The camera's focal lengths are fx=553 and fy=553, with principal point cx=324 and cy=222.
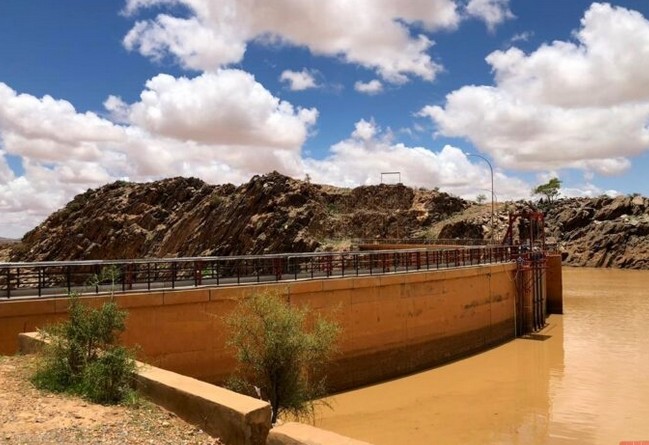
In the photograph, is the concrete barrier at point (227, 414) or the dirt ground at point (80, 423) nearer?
the concrete barrier at point (227, 414)

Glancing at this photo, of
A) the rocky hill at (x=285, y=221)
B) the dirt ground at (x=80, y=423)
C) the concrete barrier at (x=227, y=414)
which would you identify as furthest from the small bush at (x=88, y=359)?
the rocky hill at (x=285, y=221)

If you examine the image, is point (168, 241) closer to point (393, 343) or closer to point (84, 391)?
point (393, 343)

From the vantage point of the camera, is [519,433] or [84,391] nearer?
[84,391]

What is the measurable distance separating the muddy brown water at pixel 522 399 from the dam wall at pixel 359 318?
940 millimetres

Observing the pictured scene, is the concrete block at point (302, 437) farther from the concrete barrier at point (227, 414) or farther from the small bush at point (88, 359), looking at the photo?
the small bush at point (88, 359)

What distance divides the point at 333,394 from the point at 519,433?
Result: 638 centimetres

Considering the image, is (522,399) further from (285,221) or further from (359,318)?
(285,221)

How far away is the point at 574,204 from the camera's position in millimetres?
102062

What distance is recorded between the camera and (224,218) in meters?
86.8

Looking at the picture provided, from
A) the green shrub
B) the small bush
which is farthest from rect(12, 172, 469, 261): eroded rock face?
the small bush

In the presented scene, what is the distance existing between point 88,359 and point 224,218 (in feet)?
255

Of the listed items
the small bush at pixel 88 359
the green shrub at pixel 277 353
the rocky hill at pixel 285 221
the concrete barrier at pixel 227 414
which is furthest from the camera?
the rocky hill at pixel 285 221

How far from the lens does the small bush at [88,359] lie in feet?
29.9

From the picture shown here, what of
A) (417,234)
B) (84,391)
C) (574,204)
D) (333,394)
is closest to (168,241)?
(417,234)
